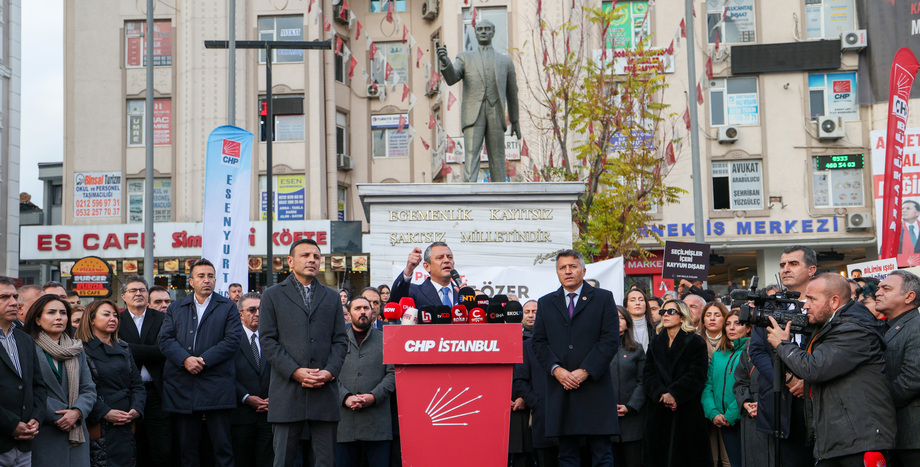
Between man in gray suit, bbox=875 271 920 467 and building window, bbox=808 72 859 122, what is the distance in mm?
24719

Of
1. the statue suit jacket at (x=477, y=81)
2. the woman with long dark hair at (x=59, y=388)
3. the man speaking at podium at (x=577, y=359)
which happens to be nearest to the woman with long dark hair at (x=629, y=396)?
the man speaking at podium at (x=577, y=359)

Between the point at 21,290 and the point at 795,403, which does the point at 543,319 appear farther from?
the point at 21,290

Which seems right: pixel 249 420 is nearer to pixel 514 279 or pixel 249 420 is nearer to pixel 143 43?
pixel 514 279

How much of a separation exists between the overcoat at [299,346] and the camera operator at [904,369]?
3802 millimetres

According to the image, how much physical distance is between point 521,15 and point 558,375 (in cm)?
2429

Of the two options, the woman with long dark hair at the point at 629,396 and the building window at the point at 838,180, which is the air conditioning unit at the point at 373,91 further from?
the woman with long dark hair at the point at 629,396

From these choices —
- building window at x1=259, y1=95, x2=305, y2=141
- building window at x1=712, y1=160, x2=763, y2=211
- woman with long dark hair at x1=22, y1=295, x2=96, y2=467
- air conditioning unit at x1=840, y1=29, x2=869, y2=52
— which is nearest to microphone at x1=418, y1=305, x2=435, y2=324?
woman with long dark hair at x1=22, y1=295, x2=96, y2=467

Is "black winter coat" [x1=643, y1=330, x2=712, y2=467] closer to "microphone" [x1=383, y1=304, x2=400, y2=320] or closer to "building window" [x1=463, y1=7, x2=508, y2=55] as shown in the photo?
"microphone" [x1=383, y1=304, x2=400, y2=320]

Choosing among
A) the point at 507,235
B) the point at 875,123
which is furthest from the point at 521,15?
the point at 507,235

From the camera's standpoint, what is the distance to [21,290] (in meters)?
8.05

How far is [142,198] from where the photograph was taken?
31.1 meters

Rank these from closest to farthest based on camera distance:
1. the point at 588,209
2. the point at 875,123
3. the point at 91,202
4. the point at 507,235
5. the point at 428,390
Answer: the point at 428,390
the point at 507,235
the point at 588,209
the point at 875,123
the point at 91,202

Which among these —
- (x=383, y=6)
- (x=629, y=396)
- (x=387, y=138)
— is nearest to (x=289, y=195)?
(x=387, y=138)

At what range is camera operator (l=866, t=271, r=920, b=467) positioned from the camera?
5.77 m
